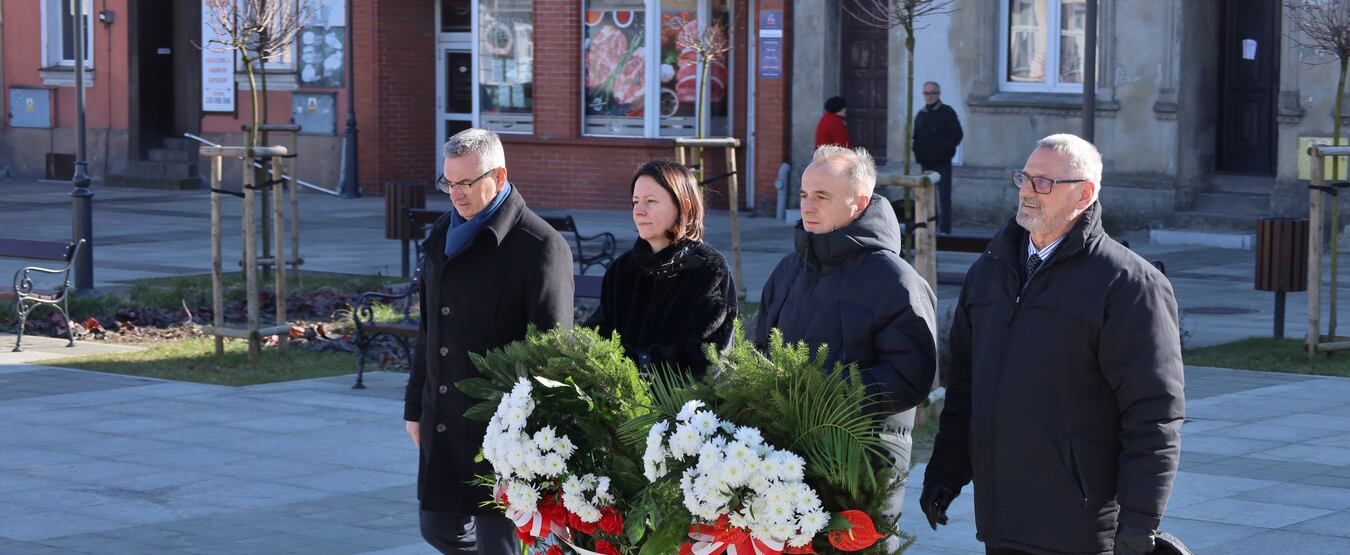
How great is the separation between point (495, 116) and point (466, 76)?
1720 millimetres

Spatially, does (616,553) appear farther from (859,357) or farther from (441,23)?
(441,23)

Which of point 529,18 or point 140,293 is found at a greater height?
point 529,18

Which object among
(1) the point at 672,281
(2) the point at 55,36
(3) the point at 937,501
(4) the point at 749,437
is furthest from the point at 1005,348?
(2) the point at 55,36

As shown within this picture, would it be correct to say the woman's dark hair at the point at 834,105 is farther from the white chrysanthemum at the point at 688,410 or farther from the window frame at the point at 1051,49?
the white chrysanthemum at the point at 688,410

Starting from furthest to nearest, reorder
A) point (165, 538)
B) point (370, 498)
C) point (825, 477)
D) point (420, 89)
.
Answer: point (420, 89), point (370, 498), point (165, 538), point (825, 477)

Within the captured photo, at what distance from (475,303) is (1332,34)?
1183cm

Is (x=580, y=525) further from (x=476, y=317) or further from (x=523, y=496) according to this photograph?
(x=476, y=317)

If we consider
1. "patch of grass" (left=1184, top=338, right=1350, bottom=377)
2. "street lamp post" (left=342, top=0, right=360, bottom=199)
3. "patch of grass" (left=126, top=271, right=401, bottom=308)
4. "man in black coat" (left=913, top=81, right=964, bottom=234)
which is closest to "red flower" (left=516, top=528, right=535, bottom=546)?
"patch of grass" (left=1184, top=338, right=1350, bottom=377)

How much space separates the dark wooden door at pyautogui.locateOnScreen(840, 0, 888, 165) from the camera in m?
23.0

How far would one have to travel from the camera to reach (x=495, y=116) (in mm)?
26625

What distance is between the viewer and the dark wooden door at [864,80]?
75.5ft

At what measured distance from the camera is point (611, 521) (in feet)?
14.2

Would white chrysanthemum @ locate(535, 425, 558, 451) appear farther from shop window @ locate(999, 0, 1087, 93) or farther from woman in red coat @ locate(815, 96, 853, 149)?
shop window @ locate(999, 0, 1087, 93)

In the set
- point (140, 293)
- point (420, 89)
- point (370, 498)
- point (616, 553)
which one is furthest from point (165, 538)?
point (420, 89)
